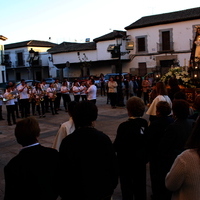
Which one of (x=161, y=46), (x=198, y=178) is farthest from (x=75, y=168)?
(x=161, y=46)

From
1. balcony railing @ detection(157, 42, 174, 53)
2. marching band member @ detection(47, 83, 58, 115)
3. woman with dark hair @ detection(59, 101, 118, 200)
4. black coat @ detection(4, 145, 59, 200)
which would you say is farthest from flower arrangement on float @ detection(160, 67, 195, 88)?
balcony railing @ detection(157, 42, 174, 53)

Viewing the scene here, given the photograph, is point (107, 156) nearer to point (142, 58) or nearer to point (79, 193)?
point (79, 193)

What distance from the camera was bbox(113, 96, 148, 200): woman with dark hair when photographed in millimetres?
3561

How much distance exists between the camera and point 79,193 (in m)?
2.58

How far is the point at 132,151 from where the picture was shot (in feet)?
11.7

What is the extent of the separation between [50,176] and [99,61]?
116ft

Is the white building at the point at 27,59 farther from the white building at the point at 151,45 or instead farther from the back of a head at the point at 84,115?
the back of a head at the point at 84,115

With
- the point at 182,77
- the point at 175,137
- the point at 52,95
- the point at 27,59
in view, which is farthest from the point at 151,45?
the point at 175,137

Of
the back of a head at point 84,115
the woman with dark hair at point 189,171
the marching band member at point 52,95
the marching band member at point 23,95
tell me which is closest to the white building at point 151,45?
the marching band member at point 52,95

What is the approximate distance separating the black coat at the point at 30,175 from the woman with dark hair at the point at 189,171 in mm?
1024

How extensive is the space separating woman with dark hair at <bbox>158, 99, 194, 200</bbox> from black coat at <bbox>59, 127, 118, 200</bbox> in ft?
3.43

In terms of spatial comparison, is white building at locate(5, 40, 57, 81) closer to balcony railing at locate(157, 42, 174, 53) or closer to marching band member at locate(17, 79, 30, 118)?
balcony railing at locate(157, 42, 174, 53)

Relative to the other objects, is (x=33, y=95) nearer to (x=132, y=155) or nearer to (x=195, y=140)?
(x=132, y=155)

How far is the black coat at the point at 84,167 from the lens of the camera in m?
2.57
